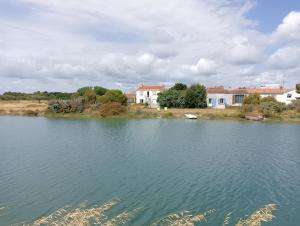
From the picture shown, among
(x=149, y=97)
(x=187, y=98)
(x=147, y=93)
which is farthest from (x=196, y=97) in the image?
(x=147, y=93)

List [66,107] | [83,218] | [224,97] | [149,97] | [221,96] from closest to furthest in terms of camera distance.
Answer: [83,218], [66,107], [221,96], [224,97], [149,97]

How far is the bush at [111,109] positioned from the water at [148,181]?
110 ft

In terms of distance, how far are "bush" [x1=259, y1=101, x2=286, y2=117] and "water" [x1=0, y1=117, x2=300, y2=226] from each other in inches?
1215

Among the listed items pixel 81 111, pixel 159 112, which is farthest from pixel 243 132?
pixel 81 111

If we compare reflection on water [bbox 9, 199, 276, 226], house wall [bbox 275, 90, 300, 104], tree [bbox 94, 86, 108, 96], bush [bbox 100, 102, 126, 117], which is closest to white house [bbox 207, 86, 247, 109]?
house wall [bbox 275, 90, 300, 104]

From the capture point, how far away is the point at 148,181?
2152cm

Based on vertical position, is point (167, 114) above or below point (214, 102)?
below

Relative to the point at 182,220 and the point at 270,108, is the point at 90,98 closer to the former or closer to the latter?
the point at 270,108

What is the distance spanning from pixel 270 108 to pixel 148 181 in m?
56.1

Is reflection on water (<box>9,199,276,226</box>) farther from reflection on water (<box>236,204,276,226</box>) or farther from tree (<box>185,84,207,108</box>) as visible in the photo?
tree (<box>185,84,207,108</box>)

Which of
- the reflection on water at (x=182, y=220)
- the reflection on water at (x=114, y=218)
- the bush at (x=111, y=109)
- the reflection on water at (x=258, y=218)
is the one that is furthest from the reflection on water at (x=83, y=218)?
the bush at (x=111, y=109)

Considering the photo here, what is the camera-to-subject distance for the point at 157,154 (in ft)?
103

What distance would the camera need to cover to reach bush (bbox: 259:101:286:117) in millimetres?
70019

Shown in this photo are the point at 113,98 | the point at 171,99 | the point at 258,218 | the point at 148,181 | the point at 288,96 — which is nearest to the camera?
the point at 258,218
